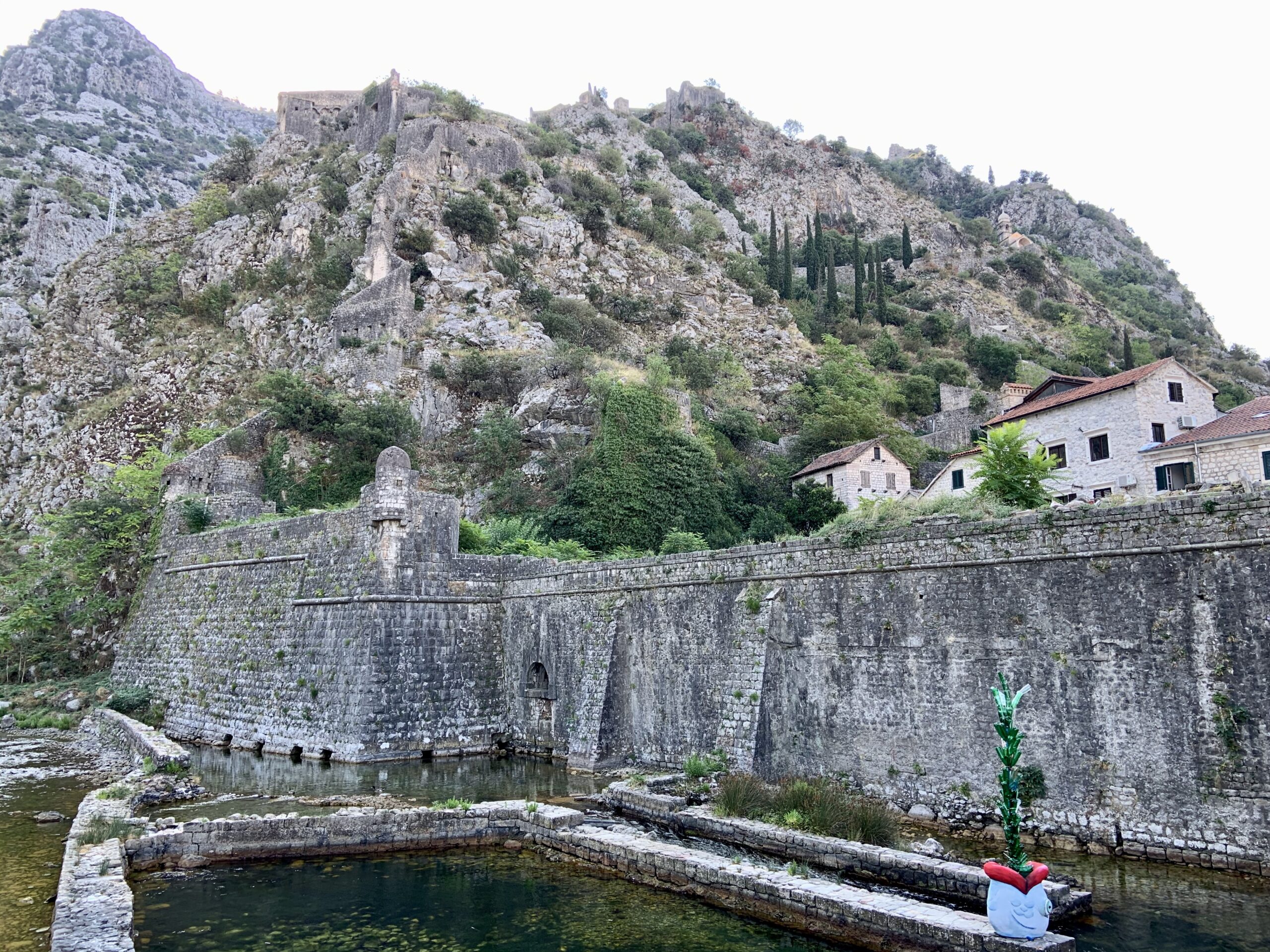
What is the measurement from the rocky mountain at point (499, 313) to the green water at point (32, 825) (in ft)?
55.9

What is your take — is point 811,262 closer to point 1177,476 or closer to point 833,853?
point 1177,476

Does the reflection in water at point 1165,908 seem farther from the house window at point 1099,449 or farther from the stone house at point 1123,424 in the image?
the house window at point 1099,449

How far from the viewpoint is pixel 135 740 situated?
19781mm

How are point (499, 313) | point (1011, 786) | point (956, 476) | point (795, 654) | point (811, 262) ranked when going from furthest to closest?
point (811, 262) < point (499, 313) < point (956, 476) < point (795, 654) < point (1011, 786)

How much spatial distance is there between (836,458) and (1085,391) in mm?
12345

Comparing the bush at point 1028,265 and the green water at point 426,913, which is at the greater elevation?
the bush at point 1028,265

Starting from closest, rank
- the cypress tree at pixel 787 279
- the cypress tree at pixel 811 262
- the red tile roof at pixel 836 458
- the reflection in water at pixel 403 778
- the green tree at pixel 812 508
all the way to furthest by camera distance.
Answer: the reflection in water at pixel 403 778 → the green tree at pixel 812 508 → the red tile roof at pixel 836 458 → the cypress tree at pixel 787 279 → the cypress tree at pixel 811 262

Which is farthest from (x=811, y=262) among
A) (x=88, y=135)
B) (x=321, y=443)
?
(x=88, y=135)

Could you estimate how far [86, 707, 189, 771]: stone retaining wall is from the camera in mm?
17516

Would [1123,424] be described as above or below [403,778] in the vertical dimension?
above

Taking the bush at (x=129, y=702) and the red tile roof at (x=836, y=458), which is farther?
the red tile roof at (x=836, y=458)

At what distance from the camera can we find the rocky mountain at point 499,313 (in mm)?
41312

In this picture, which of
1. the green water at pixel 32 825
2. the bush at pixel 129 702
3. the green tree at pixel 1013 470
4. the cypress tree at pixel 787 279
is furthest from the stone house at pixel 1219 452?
the cypress tree at pixel 787 279

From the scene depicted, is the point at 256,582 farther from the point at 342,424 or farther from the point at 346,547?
the point at 342,424
